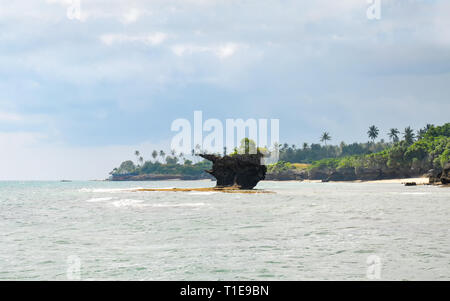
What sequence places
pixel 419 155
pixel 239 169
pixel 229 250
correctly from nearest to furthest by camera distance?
pixel 229 250
pixel 239 169
pixel 419 155

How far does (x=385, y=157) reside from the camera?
15962cm

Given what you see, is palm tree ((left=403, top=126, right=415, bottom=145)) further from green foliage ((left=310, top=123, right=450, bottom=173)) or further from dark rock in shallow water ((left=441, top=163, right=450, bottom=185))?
dark rock in shallow water ((left=441, top=163, right=450, bottom=185))

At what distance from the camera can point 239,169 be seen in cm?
7644

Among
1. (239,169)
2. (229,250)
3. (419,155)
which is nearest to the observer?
(229,250)

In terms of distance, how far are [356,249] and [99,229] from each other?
13.4 m

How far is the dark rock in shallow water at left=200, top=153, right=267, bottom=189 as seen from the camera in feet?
249

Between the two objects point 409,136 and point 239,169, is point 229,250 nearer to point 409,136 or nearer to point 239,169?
point 239,169

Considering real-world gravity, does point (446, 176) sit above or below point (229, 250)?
above

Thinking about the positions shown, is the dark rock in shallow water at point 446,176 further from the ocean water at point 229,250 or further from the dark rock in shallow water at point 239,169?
the ocean water at point 229,250

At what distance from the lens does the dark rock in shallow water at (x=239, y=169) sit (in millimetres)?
75875

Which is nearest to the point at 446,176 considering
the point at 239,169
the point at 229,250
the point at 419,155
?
the point at 239,169

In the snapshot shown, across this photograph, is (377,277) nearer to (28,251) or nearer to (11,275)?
(11,275)

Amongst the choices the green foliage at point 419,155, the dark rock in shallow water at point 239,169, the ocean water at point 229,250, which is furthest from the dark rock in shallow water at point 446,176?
the ocean water at point 229,250

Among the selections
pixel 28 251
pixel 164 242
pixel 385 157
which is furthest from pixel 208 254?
pixel 385 157
